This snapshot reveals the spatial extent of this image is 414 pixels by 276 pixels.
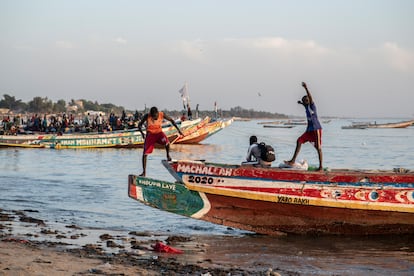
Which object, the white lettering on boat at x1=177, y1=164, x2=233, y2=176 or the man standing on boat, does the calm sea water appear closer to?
the white lettering on boat at x1=177, y1=164, x2=233, y2=176

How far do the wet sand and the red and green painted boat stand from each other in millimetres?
674

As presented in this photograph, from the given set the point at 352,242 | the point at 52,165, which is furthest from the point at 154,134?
the point at 52,165

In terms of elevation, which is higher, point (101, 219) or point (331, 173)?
point (331, 173)

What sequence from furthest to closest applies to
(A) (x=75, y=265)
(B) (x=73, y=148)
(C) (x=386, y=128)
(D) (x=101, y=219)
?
(C) (x=386, y=128)
(B) (x=73, y=148)
(D) (x=101, y=219)
(A) (x=75, y=265)

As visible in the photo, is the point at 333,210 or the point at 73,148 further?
the point at 73,148

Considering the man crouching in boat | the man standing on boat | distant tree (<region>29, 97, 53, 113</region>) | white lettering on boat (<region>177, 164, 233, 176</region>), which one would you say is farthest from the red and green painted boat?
distant tree (<region>29, 97, 53, 113</region>)

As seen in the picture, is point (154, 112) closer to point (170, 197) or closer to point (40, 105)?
point (170, 197)

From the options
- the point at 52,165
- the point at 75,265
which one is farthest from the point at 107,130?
the point at 75,265

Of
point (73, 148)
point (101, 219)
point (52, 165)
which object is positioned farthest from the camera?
point (73, 148)

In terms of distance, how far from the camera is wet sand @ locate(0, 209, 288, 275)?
7.34 meters

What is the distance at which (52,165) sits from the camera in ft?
78.5

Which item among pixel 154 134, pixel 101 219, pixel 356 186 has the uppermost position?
pixel 154 134

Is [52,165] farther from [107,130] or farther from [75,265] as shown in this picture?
[75,265]

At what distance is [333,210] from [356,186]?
56 centimetres
